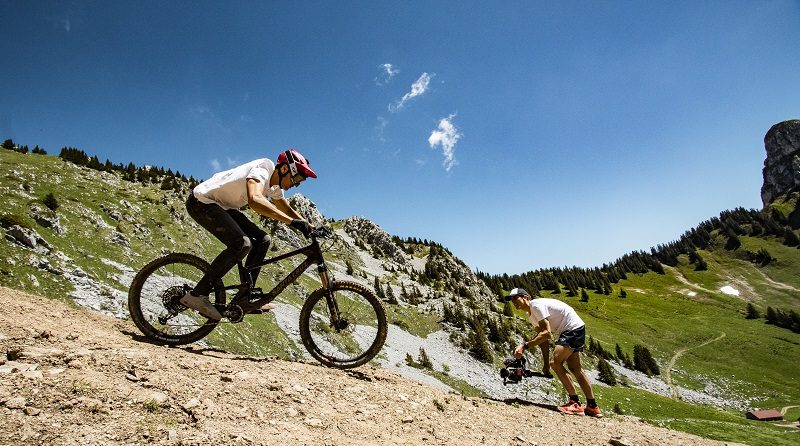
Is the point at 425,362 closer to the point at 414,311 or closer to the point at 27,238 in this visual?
the point at 414,311

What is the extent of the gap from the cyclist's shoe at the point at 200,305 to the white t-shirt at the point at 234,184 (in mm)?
1879

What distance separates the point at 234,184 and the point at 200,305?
8.09ft

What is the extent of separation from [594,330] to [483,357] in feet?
212

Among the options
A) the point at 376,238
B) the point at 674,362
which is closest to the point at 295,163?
the point at 376,238

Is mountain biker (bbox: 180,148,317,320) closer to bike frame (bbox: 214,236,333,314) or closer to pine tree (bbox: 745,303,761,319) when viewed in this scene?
bike frame (bbox: 214,236,333,314)

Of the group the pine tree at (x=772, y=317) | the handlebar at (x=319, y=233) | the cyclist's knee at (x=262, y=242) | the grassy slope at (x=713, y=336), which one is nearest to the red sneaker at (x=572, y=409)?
the handlebar at (x=319, y=233)

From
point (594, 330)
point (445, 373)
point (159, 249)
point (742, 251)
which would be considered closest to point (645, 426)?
point (445, 373)

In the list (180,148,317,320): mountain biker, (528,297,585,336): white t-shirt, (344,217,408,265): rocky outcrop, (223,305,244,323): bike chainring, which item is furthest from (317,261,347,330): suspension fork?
(344,217,408,265): rocky outcrop

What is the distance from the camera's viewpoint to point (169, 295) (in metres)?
7.94

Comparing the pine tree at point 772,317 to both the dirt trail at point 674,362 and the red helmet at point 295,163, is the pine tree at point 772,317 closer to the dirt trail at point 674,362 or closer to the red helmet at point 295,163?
the dirt trail at point 674,362

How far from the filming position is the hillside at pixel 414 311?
2041 cm

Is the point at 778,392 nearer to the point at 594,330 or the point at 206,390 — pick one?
the point at 594,330

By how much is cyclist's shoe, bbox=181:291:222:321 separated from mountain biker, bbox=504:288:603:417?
23.4ft

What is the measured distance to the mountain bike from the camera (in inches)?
307
